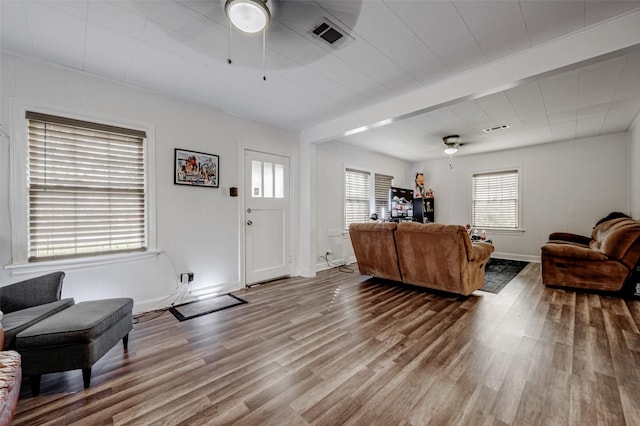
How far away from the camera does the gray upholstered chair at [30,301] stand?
177cm

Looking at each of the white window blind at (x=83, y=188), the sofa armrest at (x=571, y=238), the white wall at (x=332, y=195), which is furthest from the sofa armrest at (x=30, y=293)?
the sofa armrest at (x=571, y=238)

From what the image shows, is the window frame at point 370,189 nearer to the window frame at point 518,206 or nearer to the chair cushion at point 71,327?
the window frame at point 518,206

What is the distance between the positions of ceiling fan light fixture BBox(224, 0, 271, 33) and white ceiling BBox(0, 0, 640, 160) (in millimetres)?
161

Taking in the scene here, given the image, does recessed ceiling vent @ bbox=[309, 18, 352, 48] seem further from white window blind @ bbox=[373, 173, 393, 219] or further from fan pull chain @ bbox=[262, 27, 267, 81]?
white window blind @ bbox=[373, 173, 393, 219]

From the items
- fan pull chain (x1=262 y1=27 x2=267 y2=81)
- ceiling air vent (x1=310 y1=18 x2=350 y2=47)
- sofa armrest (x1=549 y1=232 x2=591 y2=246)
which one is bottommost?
sofa armrest (x1=549 y1=232 x2=591 y2=246)

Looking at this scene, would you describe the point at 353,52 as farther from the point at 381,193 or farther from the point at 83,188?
the point at 381,193

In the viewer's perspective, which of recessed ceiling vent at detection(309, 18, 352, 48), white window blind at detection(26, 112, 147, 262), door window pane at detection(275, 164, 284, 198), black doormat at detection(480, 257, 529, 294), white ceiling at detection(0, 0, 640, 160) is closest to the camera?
white ceiling at detection(0, 0, 640, 160)

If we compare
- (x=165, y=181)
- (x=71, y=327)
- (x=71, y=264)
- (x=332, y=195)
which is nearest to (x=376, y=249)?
(x=332, y=195)

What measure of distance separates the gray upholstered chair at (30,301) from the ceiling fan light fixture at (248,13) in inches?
95.0

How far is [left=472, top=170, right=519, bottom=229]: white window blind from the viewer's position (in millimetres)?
6191

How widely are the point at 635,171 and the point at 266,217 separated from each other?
619cm

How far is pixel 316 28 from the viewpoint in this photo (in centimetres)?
208

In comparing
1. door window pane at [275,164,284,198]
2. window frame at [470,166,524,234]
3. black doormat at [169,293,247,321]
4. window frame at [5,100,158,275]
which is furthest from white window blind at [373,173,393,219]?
window frame at [5,100,158,275]

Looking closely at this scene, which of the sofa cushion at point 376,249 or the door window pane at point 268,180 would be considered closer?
the sofa cushion at point 376,249
